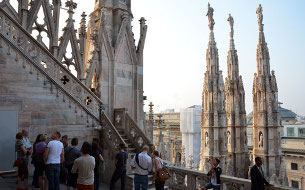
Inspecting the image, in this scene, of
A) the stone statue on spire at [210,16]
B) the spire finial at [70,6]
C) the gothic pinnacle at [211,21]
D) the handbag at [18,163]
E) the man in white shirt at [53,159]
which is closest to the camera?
the man in white shirt at [53,159]

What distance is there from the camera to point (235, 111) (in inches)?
1342

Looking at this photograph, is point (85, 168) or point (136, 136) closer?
point (85, 168)

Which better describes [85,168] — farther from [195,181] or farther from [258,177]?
[195,181]

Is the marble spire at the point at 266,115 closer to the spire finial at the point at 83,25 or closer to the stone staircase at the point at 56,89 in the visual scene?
the spire finial at the point at 83,25

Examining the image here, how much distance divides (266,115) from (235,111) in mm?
4085

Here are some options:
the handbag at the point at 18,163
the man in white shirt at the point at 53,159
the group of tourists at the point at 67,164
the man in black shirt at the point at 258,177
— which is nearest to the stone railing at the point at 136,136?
the group of tourists at the point at 67,164

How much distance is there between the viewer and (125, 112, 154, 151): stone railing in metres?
9.68

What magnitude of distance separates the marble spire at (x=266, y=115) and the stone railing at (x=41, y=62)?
26.0 meters

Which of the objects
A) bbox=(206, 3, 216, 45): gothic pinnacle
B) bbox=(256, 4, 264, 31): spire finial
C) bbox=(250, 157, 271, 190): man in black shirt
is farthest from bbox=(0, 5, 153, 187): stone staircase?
bbox=(256, 4, 264, 31): spire finial

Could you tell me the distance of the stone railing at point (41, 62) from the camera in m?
8.27

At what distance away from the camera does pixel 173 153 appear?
29484 millimetres

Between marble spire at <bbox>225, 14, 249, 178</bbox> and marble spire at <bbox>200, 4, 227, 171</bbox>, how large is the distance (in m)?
4.09

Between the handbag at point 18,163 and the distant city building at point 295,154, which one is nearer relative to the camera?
the handbag at point 18,163

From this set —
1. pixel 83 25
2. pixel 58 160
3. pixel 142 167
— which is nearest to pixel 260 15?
pixel 83 25
